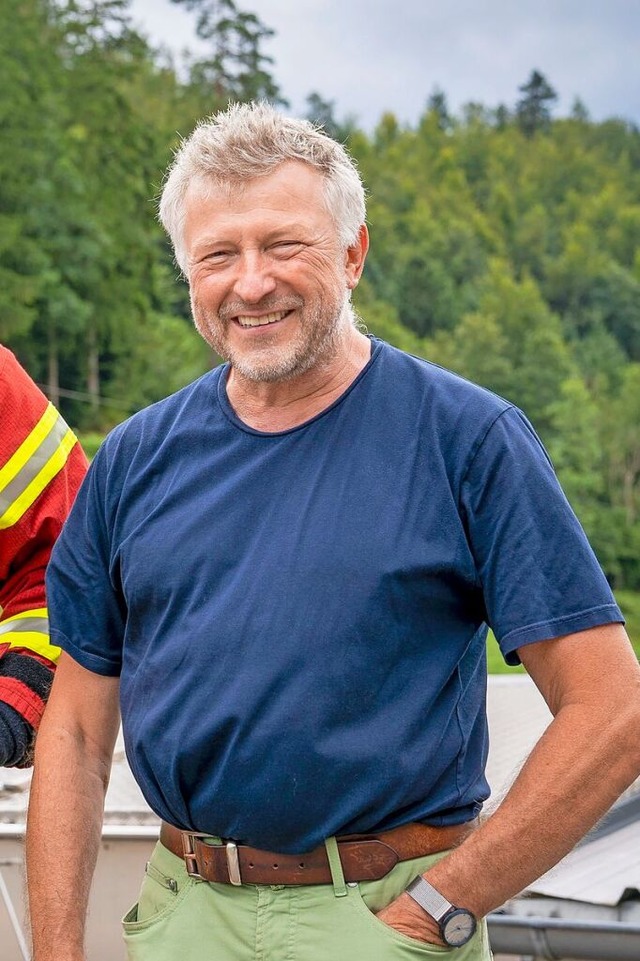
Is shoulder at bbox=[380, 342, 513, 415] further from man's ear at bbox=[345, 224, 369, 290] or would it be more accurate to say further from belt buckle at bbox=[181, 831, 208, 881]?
belt buckle at bbox=[181, 831, 208, 881]

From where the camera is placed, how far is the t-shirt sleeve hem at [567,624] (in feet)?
6.27

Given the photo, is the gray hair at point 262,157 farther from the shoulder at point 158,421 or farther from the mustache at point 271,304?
the shoulder at point 158,421

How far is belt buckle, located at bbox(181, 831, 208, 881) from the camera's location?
2.09 m

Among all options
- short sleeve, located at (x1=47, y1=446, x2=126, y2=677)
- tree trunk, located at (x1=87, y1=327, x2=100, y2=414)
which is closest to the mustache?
short sleeve, located at (x1=47, y1=446, x2=126, y2=677)

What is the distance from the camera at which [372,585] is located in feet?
6.46

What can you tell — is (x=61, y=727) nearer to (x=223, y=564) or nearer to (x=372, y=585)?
(x=223, y=564)

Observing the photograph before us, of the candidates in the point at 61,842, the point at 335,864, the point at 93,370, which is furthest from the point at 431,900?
the point at 93,370

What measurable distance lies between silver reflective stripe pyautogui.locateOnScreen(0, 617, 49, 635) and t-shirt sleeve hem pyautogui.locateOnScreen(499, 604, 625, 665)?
968 mm

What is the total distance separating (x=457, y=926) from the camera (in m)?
1.97

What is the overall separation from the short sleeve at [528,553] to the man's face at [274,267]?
361 mm

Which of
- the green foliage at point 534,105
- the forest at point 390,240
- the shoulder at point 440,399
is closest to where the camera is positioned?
the shoulder at point 440,399

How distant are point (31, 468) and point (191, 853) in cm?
82

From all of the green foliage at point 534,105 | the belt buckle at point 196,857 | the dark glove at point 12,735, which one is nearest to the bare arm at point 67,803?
the dark glove at point 12,735

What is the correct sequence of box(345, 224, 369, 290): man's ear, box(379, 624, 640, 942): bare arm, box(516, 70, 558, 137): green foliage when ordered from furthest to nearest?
box(516, 70, 558, 137): green foliage → box(345, 224, 369, 290): man's ear → box(379, 624, 640, 942): bare arm
